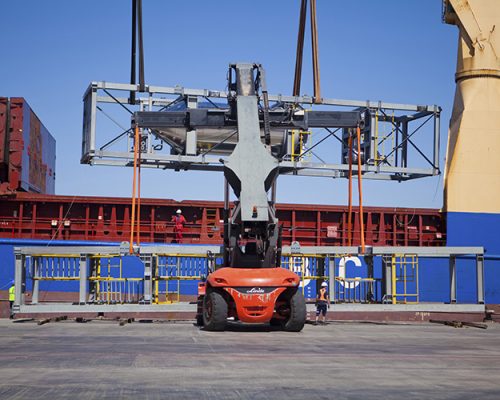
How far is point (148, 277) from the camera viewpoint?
20312 mm

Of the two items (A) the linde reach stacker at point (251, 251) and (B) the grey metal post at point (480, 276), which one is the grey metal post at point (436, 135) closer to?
(B) the grey metal post at point (480, 276)

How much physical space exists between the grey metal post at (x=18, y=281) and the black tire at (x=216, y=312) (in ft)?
20.8

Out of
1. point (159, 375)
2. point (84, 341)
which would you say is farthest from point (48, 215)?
point (159, 375)

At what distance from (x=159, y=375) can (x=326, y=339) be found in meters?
6.46

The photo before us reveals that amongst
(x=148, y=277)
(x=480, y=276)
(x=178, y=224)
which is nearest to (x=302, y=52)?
(x=178, y=224)

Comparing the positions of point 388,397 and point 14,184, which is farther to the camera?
point 14,184

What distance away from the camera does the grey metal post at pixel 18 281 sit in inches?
798

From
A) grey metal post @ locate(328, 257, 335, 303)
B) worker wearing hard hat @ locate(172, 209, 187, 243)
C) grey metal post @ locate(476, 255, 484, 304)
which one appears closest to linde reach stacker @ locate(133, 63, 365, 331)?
grey metal post @ locate(328, 257, 335, 303)

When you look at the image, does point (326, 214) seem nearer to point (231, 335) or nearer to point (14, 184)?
point (14, 184)

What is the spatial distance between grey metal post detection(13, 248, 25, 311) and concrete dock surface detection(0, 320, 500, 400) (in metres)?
3.13

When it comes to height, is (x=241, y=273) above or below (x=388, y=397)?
above

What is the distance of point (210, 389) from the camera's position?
8.39m

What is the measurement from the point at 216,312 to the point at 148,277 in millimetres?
4540

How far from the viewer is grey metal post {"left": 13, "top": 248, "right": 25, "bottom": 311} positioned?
20281mm
